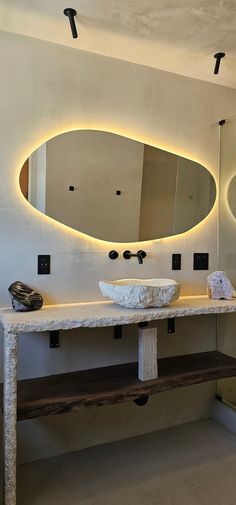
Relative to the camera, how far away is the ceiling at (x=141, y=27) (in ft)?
5.66

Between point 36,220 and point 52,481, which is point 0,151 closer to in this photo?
point 36,220

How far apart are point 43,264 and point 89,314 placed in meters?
0.46

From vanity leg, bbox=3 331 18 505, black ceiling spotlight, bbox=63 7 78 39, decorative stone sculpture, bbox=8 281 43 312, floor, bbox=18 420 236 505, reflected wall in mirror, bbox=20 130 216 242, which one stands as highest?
black ceiling spotlight, bbox=63 7 78 39

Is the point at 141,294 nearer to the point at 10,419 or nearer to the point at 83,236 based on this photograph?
the point at 83,236

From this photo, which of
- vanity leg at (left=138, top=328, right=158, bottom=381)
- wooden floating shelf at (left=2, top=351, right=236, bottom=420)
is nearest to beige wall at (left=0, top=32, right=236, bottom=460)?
wooden floating shelf at (left=2, top=351, right=236, bottom=420)

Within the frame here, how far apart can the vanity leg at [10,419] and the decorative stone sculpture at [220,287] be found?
1.30 meters

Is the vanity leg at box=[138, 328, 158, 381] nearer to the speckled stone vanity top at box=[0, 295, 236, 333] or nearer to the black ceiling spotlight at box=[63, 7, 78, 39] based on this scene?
the speckled stone vanity top at box=[0, 295, 236, 333]

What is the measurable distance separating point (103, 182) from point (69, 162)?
239 mm

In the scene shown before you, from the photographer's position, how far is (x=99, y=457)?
2.06 meters

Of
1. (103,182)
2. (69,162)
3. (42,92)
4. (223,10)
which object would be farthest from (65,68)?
(223,10)

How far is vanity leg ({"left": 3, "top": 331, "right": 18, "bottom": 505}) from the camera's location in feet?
5.01

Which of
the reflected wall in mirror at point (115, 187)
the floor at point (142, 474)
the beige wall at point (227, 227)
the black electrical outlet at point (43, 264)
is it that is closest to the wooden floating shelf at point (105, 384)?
the beige wall at point (227, 227)

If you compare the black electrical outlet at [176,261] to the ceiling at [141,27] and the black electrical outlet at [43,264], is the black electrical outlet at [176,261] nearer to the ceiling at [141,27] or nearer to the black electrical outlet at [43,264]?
the black electrical outlet at [43,264]

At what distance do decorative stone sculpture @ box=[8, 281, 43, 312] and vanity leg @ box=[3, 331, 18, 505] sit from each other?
27cm
